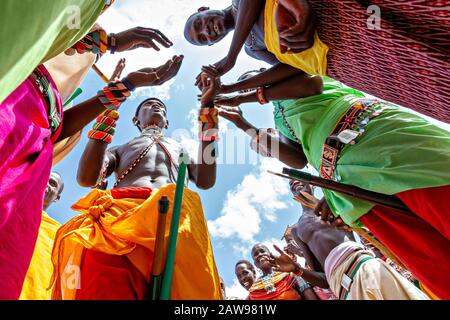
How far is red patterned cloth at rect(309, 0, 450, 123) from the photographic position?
1295 mm

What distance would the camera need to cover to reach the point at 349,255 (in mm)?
3352

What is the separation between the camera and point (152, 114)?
3670 mm

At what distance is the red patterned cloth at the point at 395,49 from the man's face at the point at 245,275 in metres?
5.55

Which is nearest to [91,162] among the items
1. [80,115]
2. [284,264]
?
[80,115]

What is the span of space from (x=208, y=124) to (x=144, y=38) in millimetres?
802

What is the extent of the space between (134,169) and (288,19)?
1.68 m

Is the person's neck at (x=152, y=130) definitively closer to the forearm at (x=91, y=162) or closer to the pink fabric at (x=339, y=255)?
the forearm at (x=91, y=162)

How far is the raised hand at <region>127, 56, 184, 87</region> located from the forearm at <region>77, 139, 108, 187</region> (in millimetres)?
493

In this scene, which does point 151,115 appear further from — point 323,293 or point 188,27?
point 323,293

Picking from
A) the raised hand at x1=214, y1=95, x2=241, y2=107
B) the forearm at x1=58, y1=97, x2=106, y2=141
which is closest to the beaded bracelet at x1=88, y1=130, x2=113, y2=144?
the forearm at x1=58, y1=97, x2=106, y2=141

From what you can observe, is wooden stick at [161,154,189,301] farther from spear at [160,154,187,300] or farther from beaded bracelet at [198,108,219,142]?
beaded bracelet at [198,108,219,142]

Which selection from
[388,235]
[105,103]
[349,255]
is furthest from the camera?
[349,255]
